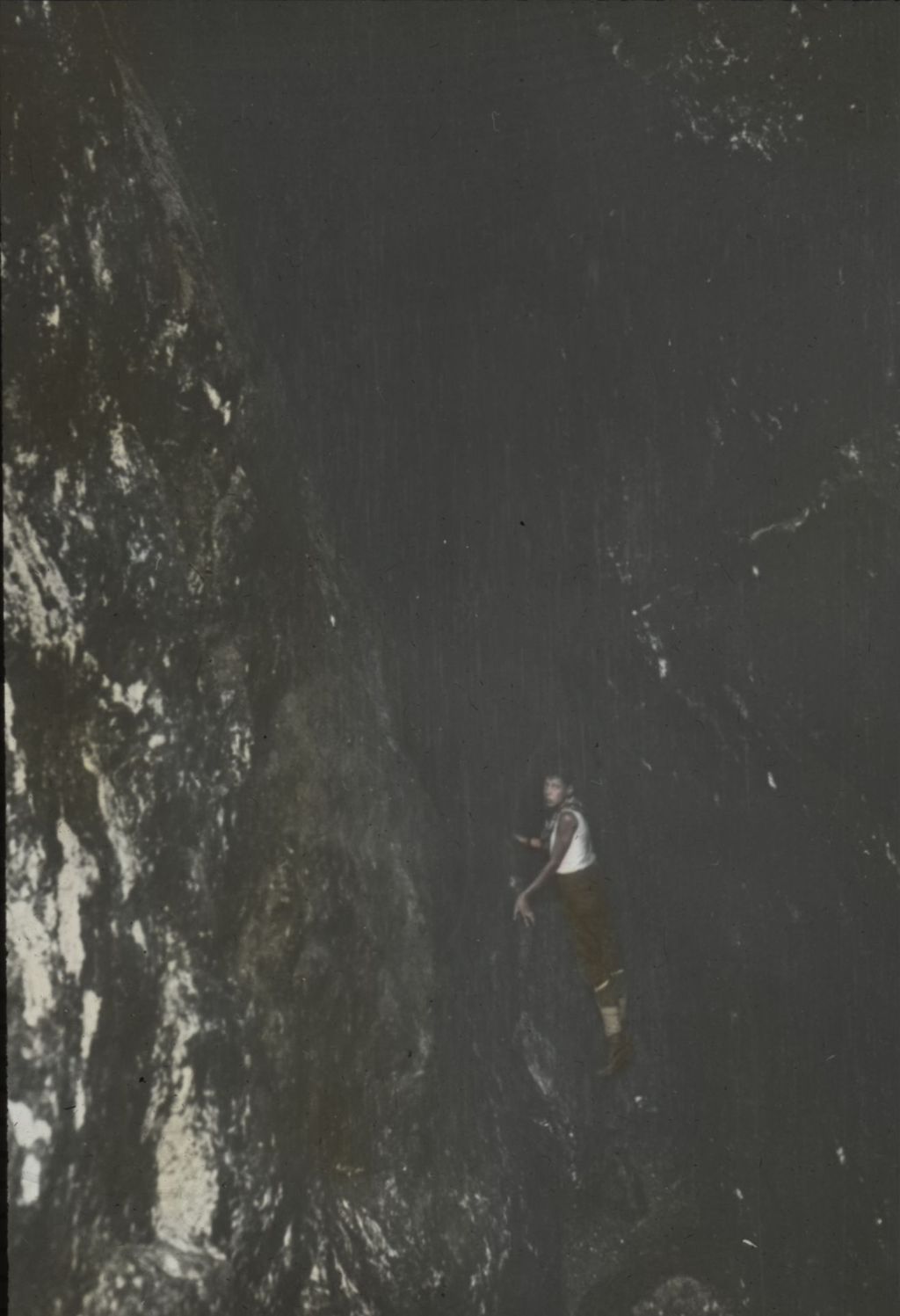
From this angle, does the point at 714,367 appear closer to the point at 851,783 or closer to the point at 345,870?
the point at 851,783

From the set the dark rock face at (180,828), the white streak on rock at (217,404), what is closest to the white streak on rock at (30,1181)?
the dark rock face at (180,828)

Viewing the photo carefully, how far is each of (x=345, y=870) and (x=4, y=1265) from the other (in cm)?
82

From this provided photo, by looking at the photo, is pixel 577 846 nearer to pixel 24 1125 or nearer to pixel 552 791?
pixel 552 791

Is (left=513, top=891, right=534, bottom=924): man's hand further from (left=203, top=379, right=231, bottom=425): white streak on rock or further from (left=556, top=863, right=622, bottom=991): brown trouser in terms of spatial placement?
(left=203, top=379, right=231, bottom=425): white streak on rock

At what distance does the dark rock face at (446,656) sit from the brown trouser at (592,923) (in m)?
0.04

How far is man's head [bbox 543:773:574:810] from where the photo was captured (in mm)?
2535

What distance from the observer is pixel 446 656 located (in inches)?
98.0

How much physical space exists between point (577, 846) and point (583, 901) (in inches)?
4.2

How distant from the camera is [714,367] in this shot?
2.68 meters

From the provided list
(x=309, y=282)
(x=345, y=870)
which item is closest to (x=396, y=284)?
(x=309, y=282)

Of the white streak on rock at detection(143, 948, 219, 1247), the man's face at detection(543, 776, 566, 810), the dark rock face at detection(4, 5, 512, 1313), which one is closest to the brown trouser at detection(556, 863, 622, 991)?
the man's face at detection(543, 776, 566, 810)

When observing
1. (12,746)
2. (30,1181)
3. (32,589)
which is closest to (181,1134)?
(30,1181)

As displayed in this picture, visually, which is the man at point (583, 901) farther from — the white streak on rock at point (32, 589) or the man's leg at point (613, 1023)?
the white streak on rock at point (32, 589)

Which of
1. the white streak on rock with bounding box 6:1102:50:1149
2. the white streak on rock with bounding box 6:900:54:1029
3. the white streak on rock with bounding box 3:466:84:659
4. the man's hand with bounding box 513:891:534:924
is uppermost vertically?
the white streak on rock with bounding box 3:466:84:659
